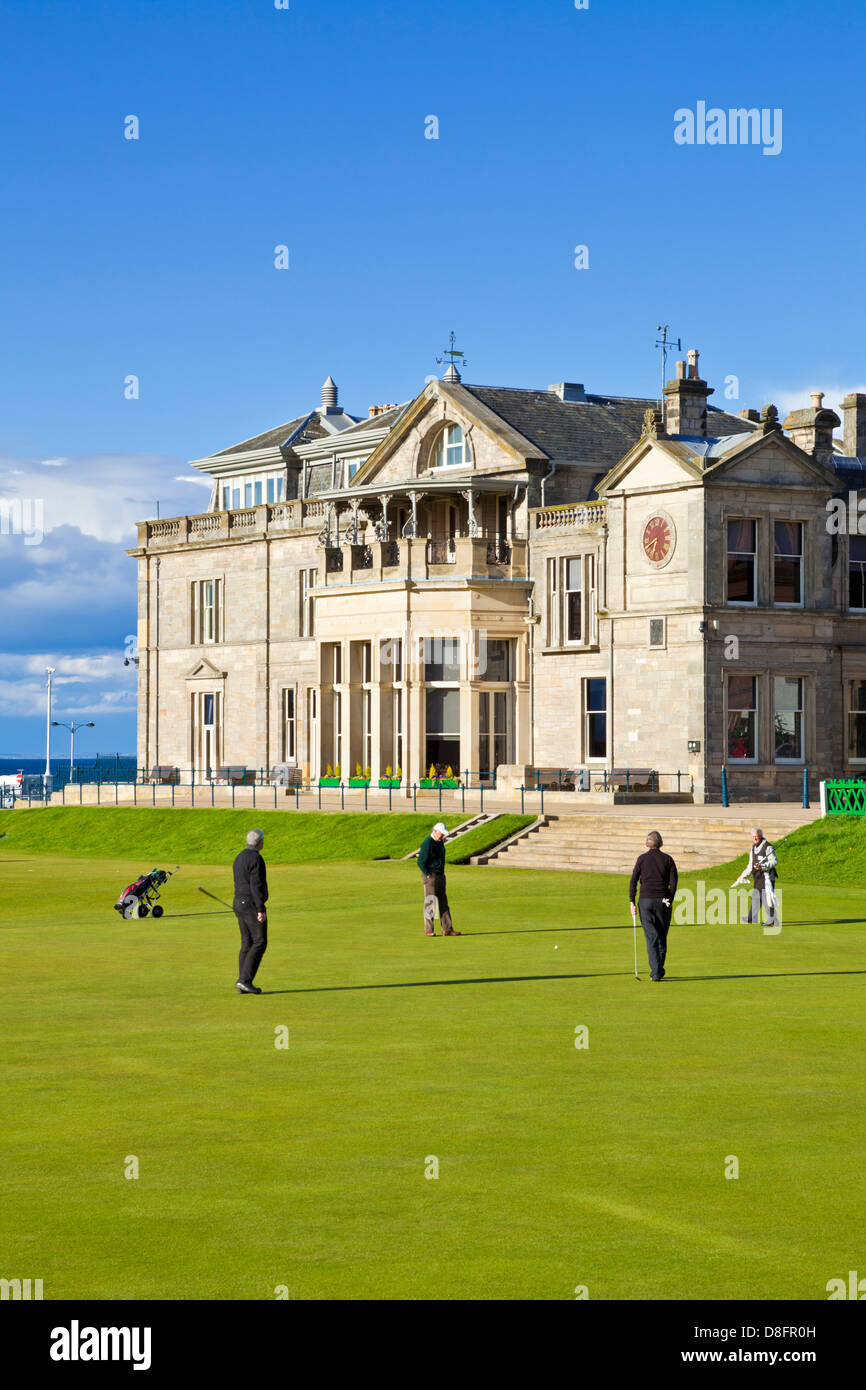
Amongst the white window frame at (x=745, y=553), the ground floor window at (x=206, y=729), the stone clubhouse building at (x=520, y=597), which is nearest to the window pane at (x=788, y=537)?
the stone clubhouse building at (x=520, y=597)

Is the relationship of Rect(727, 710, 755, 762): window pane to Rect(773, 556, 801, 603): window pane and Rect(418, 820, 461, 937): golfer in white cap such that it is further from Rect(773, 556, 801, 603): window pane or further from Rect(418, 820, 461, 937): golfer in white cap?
Rect(418, 820, 461, 937): golfer in white cap

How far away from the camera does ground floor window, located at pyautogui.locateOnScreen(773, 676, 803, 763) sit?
50906 mm

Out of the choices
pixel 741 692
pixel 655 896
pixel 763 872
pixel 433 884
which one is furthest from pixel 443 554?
pixel 655 896

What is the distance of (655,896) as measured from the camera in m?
21.5

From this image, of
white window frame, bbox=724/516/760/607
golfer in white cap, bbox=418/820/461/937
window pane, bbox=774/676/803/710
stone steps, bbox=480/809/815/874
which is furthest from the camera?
window pane, bbox=774/676/803/710

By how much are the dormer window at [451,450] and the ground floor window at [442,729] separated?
7.90 metres

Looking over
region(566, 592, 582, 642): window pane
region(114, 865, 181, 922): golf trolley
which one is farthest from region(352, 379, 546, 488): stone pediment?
region(114, 865, 181, 922): golf trolley

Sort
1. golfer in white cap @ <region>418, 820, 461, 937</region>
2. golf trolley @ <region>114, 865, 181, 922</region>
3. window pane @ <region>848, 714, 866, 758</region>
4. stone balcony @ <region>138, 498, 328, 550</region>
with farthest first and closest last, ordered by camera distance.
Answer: stone balcony @ <region>138, 498, 328, 550</region>, window pane @ <region>848, 714, 866, 758</region>, golf trolley @ <region>114, 865, 181, 922</region>, golfer in white cap @ <region>418, 820, 461, 937</region>

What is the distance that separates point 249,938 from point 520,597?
38941mm

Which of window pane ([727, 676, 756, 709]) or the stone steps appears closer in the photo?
the stone steps

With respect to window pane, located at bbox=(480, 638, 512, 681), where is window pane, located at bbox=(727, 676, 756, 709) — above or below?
below

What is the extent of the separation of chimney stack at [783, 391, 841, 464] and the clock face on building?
4.93 m

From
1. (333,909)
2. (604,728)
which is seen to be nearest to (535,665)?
(604,728)

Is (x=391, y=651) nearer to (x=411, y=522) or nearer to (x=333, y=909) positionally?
(x=411, y=522)
